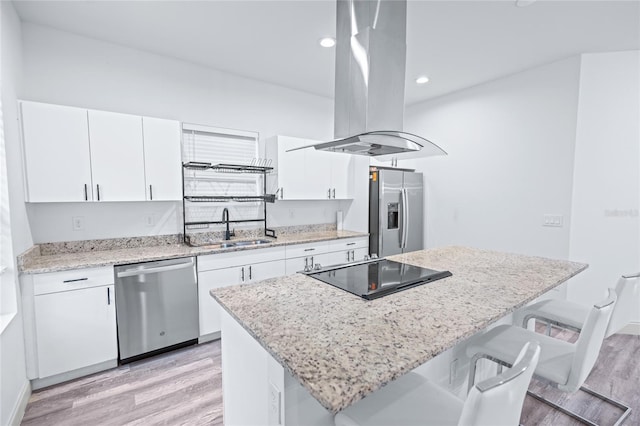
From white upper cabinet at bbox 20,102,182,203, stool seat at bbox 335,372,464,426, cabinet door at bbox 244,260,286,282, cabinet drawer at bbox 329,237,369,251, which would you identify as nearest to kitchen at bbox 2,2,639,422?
white upper cabinet at bbox 20,102,182,203

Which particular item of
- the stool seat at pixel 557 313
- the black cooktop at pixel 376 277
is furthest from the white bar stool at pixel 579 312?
the black cooktop at pixel 376 277

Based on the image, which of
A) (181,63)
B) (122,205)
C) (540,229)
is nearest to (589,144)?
(540,229)

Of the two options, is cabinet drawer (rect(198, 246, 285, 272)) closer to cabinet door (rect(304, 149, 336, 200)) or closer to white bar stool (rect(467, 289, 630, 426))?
cabinet door (rect(304, 149, 336, 200))

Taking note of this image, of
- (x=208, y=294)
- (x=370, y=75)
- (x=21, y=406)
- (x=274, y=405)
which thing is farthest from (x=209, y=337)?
(x=370, y=75)

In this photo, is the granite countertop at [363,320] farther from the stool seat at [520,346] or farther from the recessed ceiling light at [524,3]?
the recessed ceiling light at [524,3]

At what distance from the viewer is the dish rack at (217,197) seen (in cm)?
304

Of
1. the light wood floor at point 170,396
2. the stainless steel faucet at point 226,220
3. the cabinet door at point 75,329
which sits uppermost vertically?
the stainless steel faucet at point 226,220

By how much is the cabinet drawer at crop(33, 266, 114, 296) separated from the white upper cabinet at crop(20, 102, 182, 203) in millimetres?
601

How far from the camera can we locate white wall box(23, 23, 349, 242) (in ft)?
8.14

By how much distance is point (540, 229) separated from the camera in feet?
10.9

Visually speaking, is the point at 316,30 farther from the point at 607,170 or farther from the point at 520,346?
the point at 607,170

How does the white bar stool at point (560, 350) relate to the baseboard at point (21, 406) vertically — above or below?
above

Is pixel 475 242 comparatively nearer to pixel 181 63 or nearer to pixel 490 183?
pixel 490 183

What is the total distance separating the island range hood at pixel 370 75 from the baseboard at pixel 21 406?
242cm
